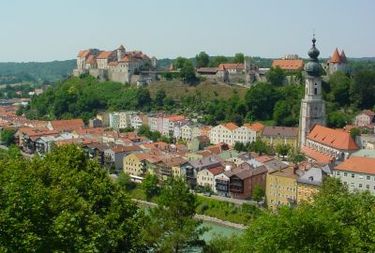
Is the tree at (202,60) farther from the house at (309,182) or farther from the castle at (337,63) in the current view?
the house at (309,182)

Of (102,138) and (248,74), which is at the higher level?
(248,74)

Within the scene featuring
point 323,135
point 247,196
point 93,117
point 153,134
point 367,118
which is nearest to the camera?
point 247,196

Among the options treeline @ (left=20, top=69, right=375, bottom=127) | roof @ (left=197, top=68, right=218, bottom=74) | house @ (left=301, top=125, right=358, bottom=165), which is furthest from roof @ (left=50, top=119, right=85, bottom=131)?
house @ (left=301, top=125, right=358, bottom=165)

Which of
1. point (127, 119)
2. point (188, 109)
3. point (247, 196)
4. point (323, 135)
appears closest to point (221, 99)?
point (188, 109)

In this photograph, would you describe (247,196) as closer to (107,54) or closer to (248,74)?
(248,74)

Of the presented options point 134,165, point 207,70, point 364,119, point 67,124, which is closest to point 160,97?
point 207,70

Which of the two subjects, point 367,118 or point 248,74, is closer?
point 367,118

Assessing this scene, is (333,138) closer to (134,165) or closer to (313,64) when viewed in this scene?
(313,64)

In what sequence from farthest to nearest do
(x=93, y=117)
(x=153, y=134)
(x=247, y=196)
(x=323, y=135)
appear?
(x=93, y=117)
(x=153, y=134)
(x=323, y=135)
(x=247, y=196)
